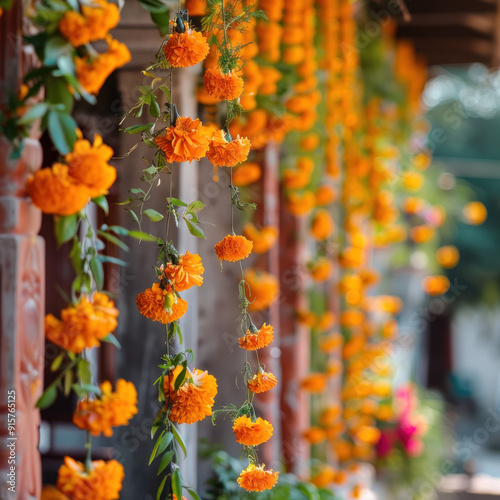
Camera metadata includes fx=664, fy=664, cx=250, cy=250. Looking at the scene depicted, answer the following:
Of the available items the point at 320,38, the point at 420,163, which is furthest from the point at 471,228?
the point at 320,38

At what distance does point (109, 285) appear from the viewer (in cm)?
132

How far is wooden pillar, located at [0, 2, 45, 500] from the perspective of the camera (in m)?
0.99

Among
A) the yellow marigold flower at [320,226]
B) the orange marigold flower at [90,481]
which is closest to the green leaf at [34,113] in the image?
the orange marigold flower at [90,481]

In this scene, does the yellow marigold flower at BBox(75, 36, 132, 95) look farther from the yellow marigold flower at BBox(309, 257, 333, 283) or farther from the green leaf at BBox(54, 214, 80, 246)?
the yellow marigold flower at BBox(309, 257, 333, 283)

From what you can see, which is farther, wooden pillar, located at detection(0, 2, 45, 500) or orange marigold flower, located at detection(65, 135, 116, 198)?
wooden pillar, located at detection(0, 2, 45, 500)

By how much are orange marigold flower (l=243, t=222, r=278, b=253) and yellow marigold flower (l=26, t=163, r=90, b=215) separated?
1065mm

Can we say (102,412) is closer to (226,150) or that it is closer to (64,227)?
(64,227)

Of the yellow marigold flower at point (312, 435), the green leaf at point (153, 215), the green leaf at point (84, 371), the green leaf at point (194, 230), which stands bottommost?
the yellow marigold flower at point (312, 435)

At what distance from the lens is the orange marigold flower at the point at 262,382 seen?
1062mm

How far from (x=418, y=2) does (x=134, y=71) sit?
11.9 ft

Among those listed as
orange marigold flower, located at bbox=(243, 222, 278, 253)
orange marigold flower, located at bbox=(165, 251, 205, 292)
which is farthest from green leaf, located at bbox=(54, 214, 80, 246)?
orange marigold flower, located at bbox=(243, 222, 278, 253)

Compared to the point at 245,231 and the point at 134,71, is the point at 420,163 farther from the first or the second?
the point at 134,71

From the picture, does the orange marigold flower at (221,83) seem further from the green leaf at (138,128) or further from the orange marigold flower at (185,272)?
the orange marigold flower at (185,272)

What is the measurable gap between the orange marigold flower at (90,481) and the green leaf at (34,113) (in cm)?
50
